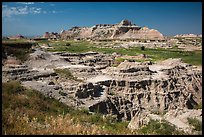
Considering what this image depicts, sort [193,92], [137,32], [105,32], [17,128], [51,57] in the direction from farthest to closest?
[105,32]
[137,32]
[51,57]
[193,92]
[17,128]

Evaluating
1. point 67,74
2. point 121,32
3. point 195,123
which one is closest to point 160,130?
point 195,123

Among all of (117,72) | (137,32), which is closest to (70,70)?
(117,72)

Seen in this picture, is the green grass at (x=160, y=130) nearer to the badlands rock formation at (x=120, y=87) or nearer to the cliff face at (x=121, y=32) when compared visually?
the badlands rock formation at (x=120, y=87)

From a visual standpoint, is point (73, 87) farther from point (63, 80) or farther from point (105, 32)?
point (105, 32)

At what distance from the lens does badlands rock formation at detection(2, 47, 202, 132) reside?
56.6ft

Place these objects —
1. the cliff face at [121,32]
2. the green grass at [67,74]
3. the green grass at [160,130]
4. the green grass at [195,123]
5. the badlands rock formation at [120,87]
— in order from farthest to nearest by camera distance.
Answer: the cliff face at [121,32] < the green grass at [67,74] < the badlands rock formation at [120,87] < the green grass at [195,123] < the green grass at [160,130]

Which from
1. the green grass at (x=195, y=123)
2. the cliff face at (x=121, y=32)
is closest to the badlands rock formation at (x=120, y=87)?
the green grass at (x=195, y=123)

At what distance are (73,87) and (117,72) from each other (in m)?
10.1

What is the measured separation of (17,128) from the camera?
656cm

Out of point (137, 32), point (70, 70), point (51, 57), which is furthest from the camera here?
point (137, 32)

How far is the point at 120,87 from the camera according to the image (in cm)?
2702

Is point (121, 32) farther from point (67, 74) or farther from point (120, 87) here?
point (67, 74)

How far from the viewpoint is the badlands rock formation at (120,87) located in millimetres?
17266

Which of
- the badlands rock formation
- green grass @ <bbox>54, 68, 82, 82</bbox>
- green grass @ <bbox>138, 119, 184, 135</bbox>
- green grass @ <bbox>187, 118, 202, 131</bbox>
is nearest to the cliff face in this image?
the badlands rock formation
